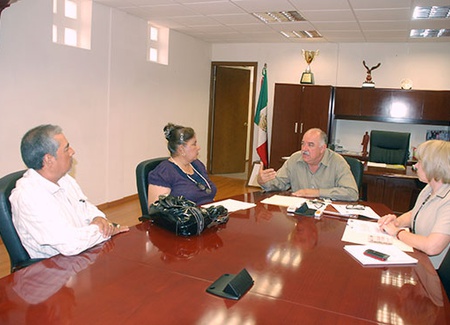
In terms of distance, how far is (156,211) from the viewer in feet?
6.58

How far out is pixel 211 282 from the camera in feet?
4.73

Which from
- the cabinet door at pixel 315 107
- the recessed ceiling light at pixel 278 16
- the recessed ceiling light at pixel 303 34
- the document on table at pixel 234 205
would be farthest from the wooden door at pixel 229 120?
the document on table at pixel 234 205

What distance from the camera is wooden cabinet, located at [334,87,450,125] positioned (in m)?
6.19

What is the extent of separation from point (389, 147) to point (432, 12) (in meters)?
1.81

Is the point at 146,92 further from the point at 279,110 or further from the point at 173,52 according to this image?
the point at 279,110

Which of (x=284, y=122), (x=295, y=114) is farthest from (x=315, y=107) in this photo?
(x=284, y=122)

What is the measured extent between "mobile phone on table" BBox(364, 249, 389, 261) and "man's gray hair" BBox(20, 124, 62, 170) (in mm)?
1483

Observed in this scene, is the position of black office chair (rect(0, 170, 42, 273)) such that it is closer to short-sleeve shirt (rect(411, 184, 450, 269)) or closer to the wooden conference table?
the wooden conference table

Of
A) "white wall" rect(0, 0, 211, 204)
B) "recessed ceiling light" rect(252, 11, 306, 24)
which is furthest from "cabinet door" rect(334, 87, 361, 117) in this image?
"white wall" rect(0, 0, 211, 204)

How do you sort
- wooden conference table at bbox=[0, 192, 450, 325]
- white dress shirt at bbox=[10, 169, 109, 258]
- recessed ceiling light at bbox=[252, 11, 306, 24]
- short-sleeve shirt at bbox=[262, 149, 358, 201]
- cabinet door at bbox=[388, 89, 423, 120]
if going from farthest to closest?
cabinet door at bbox=[388, 89, 423, 120] < recessed ceiling light at bbox=[252, 11, 306, 24] < short-sleeve shirt at bbox=[262, 149, 358, 201] < white dress shirt at bbox=[10, 169, 109, 258] < wooden conference table at bbox=[0, 192, 450, 325]

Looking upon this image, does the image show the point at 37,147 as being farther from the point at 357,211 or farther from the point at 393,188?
the point at 393,188

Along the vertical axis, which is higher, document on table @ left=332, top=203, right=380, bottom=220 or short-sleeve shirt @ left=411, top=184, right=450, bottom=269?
short-sleeve shirt @ left=411, top=184, right=450, bottom=269

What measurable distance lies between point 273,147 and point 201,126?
156cm

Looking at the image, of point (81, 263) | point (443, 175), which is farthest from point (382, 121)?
point (81, 263)
